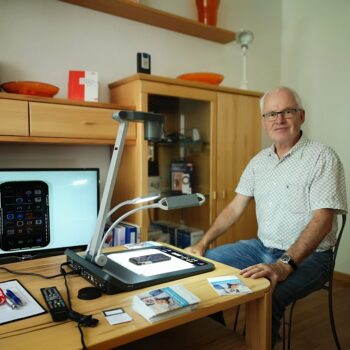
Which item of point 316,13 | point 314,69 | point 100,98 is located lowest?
point 100,98

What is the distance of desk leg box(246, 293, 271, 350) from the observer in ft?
3.71

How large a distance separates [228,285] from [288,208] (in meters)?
0.77

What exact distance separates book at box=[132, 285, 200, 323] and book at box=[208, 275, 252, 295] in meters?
0.13

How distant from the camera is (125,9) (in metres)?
2.24

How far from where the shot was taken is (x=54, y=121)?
1778mm

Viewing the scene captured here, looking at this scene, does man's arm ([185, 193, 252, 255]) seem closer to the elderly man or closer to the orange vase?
the elderly man

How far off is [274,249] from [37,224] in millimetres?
1236

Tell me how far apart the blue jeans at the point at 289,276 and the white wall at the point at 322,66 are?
1.60 m

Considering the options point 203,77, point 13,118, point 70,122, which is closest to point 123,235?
point 70,122

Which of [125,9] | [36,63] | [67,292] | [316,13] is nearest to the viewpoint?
[67,292]

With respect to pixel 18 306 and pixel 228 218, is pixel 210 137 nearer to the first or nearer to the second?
pixel 228 218

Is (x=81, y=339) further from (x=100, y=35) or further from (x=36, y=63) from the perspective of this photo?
(x=100, y=35)

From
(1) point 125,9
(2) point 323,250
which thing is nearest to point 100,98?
(1) point 125,9

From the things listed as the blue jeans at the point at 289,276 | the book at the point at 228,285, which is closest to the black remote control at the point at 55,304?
the book at the point at 228,285
